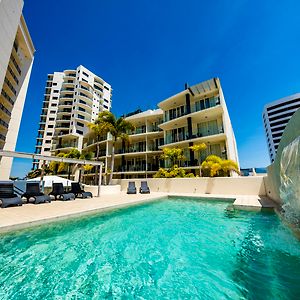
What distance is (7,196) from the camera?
876cm

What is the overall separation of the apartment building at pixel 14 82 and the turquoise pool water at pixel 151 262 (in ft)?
77.0

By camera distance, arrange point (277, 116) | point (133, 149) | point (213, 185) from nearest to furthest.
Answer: point (213, 185) < point (133, 149) < point (277, 116)

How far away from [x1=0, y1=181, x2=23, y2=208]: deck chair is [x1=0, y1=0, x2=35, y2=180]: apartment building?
58.4 ft

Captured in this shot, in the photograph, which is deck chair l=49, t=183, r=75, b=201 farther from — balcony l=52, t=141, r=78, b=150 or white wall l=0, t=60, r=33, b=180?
balcony l=52, t=141, r=78, b=150

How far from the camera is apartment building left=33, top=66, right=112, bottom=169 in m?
43.2

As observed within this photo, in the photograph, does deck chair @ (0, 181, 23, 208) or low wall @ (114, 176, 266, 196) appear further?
low wall @ (114, 176, 266, 196)

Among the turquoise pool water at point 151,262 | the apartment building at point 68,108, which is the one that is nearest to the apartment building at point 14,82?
the apartment building at point 68,108

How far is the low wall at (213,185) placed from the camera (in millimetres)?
13734

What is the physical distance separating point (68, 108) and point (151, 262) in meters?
52.0

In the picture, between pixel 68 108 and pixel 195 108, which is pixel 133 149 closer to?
pixel 195 108

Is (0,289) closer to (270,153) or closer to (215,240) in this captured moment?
(215,240)

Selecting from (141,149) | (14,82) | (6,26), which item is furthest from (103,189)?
(14,82)

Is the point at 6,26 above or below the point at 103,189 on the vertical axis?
above

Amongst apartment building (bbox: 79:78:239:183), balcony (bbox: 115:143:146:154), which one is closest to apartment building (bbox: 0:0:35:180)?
apartment building (bbox: 79:78:239:183)
